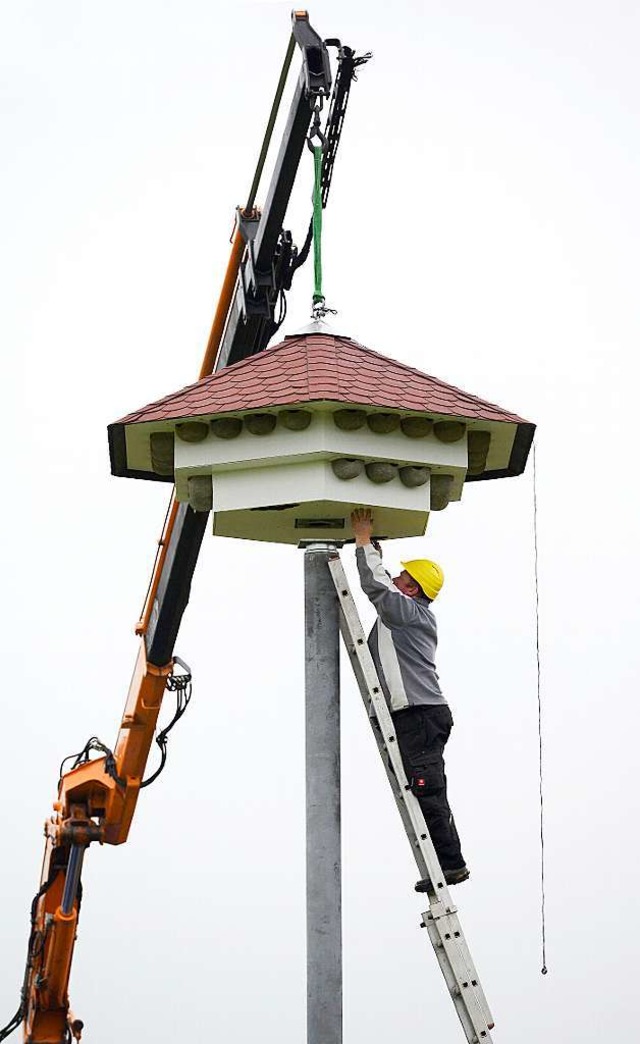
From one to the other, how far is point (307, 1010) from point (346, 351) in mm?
3895

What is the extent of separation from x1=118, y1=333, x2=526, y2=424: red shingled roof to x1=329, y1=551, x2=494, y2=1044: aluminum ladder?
3.89 feet

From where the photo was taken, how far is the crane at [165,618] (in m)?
11.4

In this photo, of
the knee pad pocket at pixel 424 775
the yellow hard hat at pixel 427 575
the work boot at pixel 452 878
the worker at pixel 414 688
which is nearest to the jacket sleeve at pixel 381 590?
the worker at pixel 414 688

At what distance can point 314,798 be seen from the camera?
10.2 metres

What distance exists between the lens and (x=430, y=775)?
10.1 metres

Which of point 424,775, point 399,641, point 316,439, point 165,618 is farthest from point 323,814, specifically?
point 165,618

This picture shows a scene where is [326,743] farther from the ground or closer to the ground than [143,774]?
closer to the ground

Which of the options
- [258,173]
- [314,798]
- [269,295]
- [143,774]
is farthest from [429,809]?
[143,774]

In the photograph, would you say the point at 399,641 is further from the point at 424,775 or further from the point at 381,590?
the point at 424,775

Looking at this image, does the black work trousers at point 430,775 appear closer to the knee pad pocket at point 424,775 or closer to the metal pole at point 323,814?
the knee pad pocket at point 424,775

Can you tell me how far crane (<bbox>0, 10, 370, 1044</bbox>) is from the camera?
11391 mm

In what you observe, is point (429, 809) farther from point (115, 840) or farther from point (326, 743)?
point (115, 840)

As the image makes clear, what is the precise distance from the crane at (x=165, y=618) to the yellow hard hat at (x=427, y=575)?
1957 mm

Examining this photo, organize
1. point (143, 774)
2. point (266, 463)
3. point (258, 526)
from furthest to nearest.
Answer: point (143, 774) → point (258, 526) → point (266, 463)
